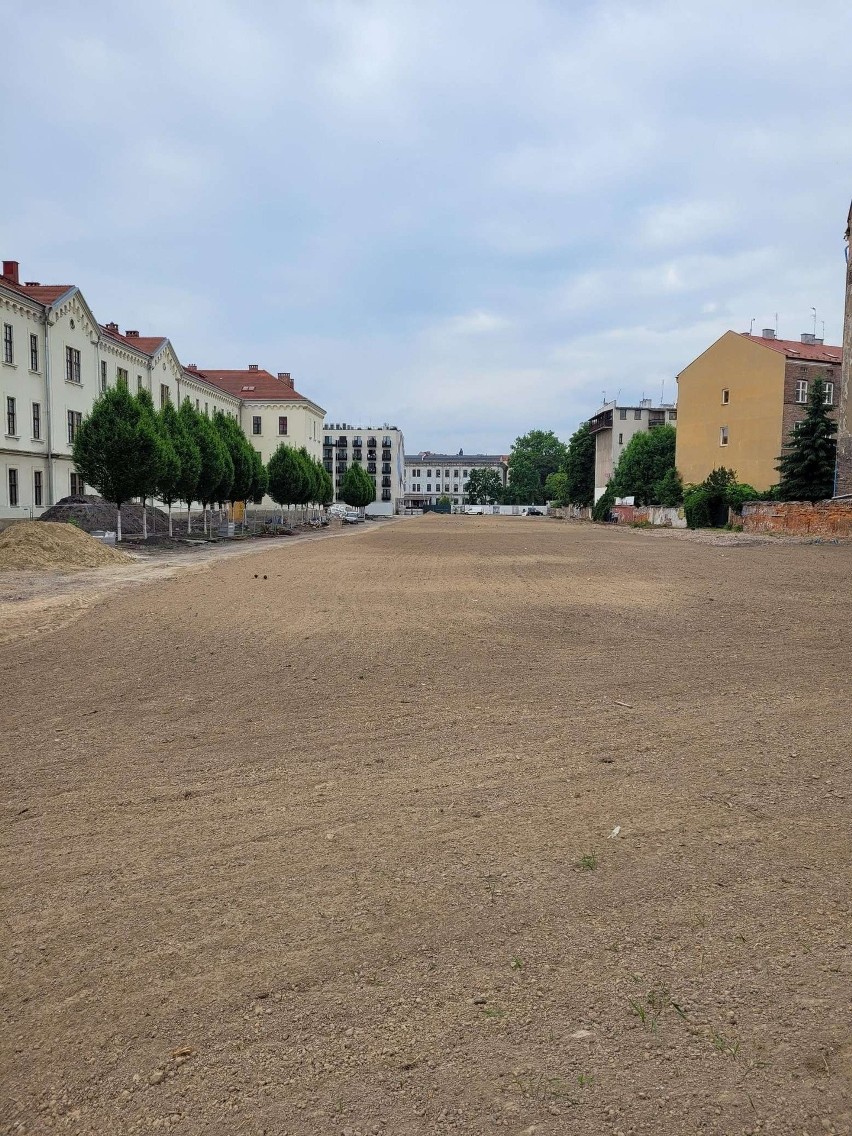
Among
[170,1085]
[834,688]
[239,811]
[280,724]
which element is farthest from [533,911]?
[834,688]

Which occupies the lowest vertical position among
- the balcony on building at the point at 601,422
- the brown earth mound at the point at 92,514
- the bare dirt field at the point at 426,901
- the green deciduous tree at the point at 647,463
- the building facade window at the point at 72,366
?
the bare dirt field at the point at 426,901

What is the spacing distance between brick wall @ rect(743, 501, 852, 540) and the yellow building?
28.7 ft

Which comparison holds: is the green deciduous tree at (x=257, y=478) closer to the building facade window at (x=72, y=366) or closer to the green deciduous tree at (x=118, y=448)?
the building facade window at (x=72, y=366)

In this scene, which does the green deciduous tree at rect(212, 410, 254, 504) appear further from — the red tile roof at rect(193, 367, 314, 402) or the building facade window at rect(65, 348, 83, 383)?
the red tile roof at rect(193, 367, 314, 402)

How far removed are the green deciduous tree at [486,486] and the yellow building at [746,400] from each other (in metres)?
108

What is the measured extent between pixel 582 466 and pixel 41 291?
6863 centimetres

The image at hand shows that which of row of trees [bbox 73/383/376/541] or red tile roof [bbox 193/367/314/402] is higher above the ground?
red tile roof [bbox 193/367/314/402]

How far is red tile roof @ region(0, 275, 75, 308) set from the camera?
Result: 35875 mm

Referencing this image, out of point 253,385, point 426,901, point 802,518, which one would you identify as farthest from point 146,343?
point 426,901

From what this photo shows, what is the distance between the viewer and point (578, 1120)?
2.26 metres

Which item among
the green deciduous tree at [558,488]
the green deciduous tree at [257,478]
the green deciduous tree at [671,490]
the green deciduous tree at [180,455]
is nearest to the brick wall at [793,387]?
the green deciduous tree at [671,490]

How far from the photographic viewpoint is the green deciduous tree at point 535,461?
15275 cm

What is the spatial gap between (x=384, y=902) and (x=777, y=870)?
1858mm

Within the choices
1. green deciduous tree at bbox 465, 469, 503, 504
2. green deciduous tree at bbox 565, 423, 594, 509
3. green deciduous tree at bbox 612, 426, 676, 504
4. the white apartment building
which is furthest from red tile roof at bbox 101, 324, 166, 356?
green deciduous tree at bbox 465, 469, 503, 504
